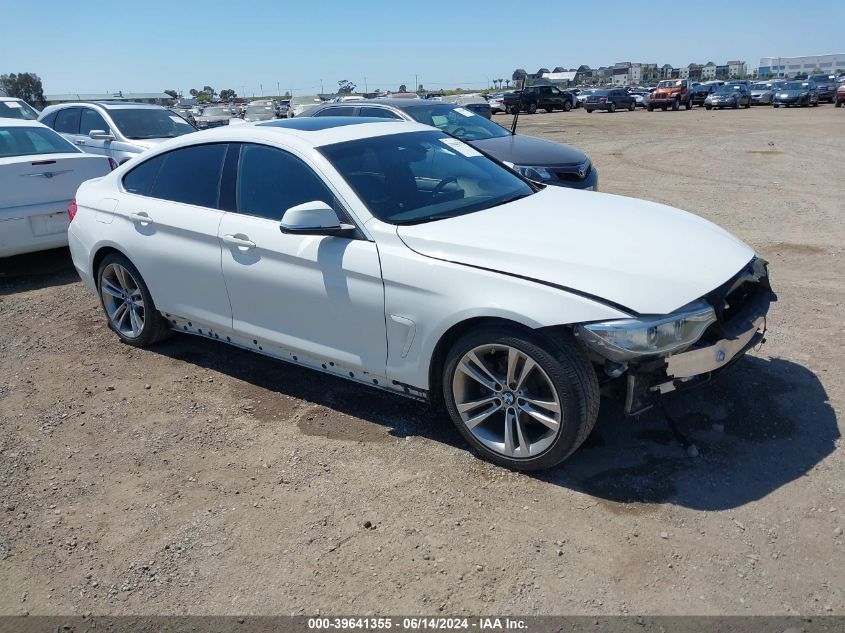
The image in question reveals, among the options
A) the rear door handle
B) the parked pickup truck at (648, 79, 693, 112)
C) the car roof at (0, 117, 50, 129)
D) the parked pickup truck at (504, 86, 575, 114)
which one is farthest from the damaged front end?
the parked pickup truck at (648, 79, 693, 112)

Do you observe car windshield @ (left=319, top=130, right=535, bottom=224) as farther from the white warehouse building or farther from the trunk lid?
the white warehouse building

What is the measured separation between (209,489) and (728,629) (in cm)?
249

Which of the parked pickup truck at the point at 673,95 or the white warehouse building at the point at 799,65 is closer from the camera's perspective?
the parked pickup truck at the point at 673,95

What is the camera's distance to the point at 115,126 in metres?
10.7

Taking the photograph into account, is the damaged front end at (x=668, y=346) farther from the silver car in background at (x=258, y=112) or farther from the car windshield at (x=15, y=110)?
the silver car in background at (x=258, y=112)

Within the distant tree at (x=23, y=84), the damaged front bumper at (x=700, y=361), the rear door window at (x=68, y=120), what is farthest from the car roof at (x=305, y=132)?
the distant tree at (x=23, y=84)

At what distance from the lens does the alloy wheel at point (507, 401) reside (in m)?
3.41

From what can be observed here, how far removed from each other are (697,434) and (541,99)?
43174mm

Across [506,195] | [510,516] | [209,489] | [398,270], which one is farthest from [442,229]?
[209,489]

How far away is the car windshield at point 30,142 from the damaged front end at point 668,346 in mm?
7042

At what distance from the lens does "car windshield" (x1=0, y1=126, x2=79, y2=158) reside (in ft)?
25.5

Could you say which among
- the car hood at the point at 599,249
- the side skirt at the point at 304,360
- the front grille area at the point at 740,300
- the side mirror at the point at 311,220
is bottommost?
the side skirt at the point at 304,360

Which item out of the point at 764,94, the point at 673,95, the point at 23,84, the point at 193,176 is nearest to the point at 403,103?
the point at 193,176

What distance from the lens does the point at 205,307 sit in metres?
4.72
